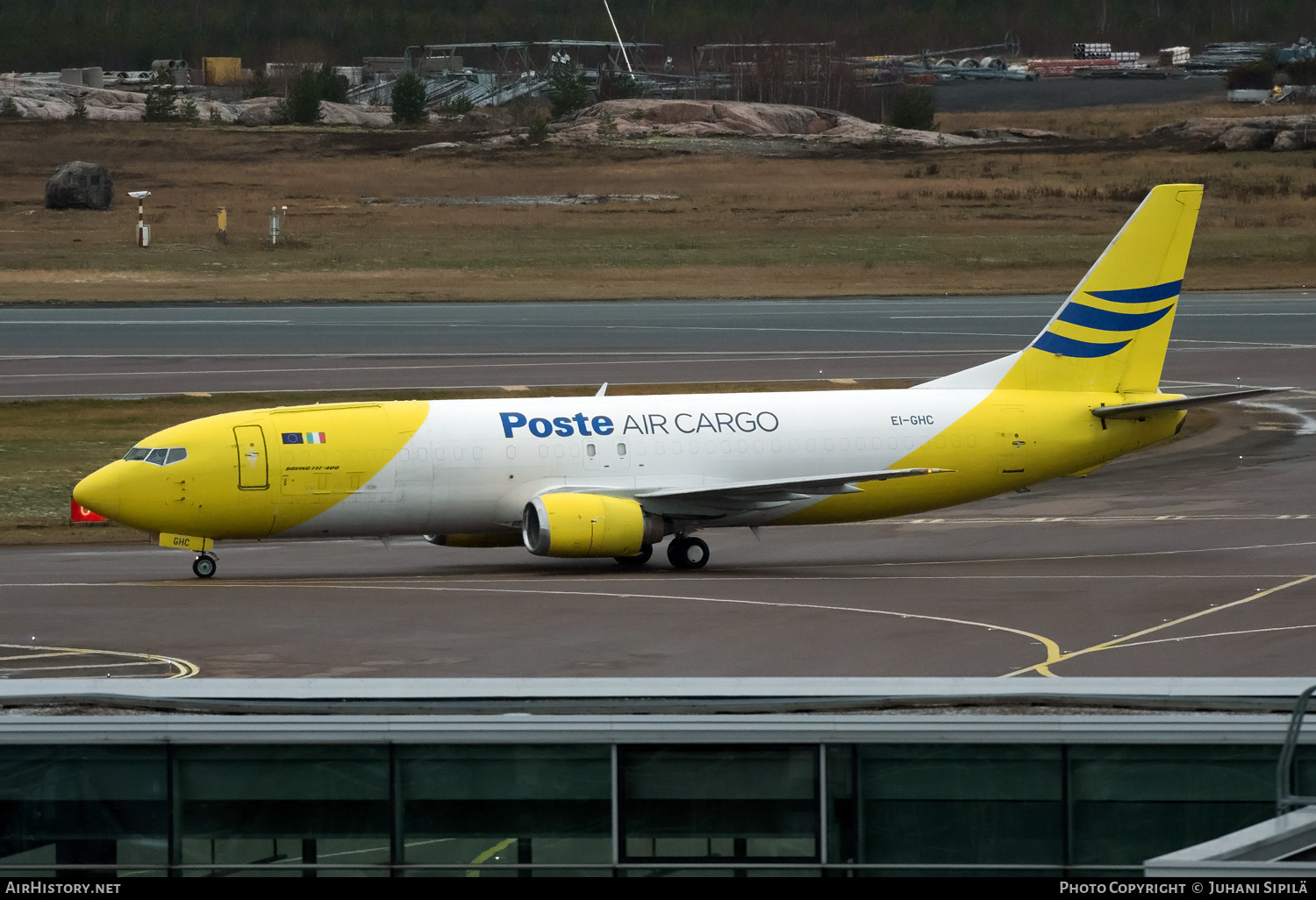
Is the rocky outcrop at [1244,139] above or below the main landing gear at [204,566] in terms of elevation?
above

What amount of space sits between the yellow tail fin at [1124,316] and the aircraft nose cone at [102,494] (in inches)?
824

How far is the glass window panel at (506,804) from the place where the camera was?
11180mm

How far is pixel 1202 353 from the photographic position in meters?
77.6

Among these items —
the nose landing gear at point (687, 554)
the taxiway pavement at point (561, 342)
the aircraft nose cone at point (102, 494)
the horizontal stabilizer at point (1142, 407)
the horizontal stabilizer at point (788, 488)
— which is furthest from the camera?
the taxiway pavement at point (561, 342)

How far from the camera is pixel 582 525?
39.9 meters

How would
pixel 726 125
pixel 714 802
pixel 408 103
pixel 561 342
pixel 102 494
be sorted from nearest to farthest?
pixel 714 802
pixel 102 494
pixel 561 342
pixel 726 125
pixel 408 103

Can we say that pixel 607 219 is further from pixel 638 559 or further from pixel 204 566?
pixel 204 566

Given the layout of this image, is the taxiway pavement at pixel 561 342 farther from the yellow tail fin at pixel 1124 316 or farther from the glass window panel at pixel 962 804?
the glass window panel at pixel 962 804

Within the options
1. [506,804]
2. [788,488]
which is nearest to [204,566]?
[788,488]

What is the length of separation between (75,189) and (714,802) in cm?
13015

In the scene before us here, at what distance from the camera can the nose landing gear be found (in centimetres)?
4209

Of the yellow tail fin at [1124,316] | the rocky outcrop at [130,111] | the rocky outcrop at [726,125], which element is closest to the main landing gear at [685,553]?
the yellow tail fin at [1124,316]

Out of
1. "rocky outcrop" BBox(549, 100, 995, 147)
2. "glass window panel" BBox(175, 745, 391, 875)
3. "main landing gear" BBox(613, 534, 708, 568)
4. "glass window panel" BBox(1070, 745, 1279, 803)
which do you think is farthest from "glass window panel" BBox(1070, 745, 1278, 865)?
"rocky outcrop" BBox(549, 100, 995, 147)
